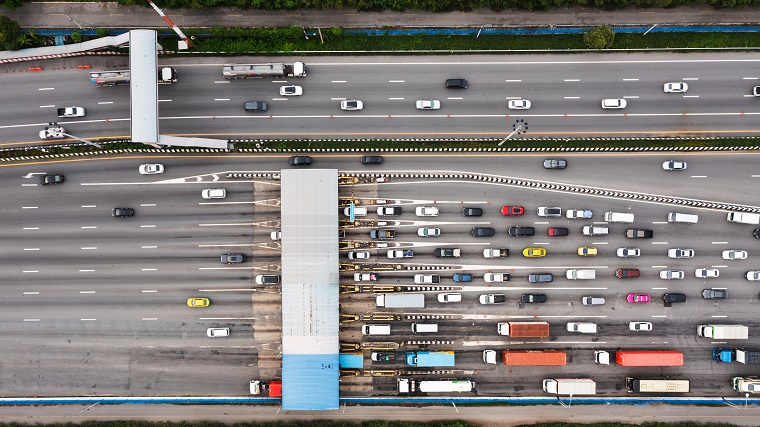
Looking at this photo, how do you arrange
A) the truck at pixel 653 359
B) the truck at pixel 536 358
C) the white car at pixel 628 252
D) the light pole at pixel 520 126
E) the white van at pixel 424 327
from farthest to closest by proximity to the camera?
the light pole at pixel 520 126, the white car at pixel 628 252, the white van at pixel 424 327, the truck at pixel 536 358, the truck at pixel 653 359

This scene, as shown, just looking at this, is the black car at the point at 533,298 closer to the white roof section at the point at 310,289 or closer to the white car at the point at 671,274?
the white car at the point at 671,274

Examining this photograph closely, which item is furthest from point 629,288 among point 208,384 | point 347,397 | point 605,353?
point 208,384

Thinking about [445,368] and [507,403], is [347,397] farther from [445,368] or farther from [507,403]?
[507,403]

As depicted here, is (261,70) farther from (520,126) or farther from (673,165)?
(673,165)

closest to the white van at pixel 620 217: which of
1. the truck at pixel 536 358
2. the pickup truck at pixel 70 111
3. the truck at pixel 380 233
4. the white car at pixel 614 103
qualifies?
the white car at pixel 614 103

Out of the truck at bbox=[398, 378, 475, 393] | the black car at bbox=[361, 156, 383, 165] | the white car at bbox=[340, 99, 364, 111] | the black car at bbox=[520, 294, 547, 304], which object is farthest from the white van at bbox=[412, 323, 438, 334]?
the white car at bbox=[340, 99, 364, 111]

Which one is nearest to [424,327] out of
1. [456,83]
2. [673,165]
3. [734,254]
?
[456,83]

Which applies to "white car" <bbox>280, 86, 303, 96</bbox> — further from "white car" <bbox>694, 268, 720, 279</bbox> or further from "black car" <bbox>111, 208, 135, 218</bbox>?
"white car" <bbox>694, 268, 720, 279</bbox>
